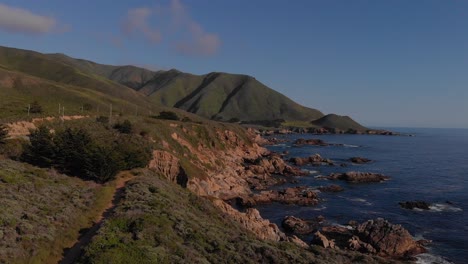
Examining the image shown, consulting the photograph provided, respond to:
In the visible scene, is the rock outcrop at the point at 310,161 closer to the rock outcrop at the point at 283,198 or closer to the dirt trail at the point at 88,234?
the rock outcrop at the point at 283,198

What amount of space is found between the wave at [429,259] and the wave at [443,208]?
22.7 metres

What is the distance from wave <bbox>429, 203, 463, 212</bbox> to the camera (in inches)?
2506

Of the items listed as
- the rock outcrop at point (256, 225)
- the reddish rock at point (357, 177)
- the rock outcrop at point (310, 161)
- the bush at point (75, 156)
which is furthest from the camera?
the rock outcrop at point (310, 161)

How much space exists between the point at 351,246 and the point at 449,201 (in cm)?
3708

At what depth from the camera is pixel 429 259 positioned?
42.4 meters

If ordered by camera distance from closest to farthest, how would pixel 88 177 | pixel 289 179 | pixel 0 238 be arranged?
1. pixel 0 238
2. pixel 88 177
3. pixel 289 179

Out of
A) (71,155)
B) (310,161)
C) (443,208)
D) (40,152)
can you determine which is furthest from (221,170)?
(310,161)

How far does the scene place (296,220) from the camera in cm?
5259

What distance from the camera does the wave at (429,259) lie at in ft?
137

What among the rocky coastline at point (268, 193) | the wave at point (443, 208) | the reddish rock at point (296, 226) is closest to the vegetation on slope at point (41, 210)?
the rocky coastline at point (268, 193)

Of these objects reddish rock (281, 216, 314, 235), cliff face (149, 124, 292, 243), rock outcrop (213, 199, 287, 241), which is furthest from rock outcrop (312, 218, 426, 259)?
cliff face (149, 124, 292, 243)

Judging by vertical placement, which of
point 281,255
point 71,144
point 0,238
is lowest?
point 281,255

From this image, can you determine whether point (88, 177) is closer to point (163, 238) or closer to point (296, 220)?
point (163, 238)

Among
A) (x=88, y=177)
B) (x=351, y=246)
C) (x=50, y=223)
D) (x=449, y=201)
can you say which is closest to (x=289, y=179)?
(x=449, y=201)
